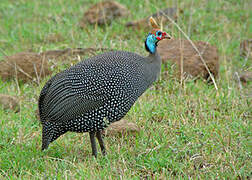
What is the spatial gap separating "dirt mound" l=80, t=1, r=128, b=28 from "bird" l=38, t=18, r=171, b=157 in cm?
394

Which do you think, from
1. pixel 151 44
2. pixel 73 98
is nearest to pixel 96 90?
pixel 73 98

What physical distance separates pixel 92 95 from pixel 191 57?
2.59 meters

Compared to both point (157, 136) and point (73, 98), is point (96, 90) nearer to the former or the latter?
point (73, 98)

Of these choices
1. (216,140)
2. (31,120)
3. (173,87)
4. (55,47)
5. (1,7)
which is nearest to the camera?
(216,140)

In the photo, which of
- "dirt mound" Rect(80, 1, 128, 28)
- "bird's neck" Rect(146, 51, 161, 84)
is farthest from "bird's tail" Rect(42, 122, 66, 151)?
"dirt mound" Rect(80, 1, 128, 28)

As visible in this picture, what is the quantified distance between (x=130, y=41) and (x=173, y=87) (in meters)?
1.65

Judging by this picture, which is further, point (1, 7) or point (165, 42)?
point (1, 7)

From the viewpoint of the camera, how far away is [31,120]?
5059 millimetres

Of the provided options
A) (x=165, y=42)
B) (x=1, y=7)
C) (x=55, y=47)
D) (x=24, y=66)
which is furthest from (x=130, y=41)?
(x=1, y=7)

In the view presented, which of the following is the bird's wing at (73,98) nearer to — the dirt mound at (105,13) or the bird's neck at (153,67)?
the bird's neck at (153,67)

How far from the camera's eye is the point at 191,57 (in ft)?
20.6

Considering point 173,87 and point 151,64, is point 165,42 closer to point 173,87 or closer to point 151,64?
point 173,87

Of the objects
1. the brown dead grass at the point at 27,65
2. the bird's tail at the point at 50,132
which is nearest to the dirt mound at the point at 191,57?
the brown dead grass at the point at 27,65

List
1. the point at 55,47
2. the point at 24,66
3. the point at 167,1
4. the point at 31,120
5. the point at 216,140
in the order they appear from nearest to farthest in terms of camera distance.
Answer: the point at 216,140, the point at 31,120, the point at 24,66, the point at 55,47, the point at 167,1
